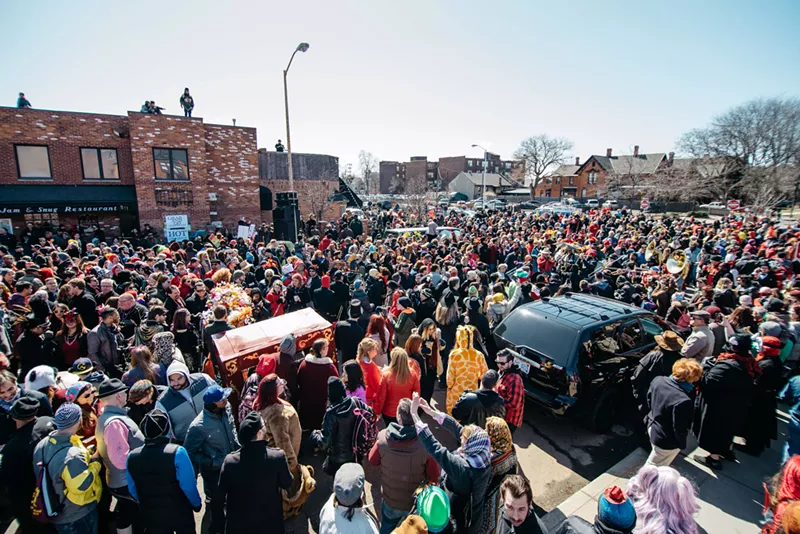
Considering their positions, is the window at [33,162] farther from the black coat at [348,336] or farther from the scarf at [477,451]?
the scarf at [477,451]

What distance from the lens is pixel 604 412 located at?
547cm

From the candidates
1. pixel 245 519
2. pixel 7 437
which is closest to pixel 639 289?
pixel 245 519

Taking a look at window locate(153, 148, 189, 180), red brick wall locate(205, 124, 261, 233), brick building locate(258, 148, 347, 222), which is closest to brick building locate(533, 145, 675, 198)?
brick building locate(258, 148, 347, 222)

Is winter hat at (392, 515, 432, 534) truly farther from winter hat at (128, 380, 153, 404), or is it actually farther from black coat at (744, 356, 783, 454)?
black coat at (744, 356, 783, 454)

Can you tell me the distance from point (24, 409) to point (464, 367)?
421cm

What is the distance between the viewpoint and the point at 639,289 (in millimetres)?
8711

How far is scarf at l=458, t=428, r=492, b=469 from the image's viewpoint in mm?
2717

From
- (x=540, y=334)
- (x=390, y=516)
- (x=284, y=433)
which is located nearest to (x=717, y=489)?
(x=540, y=334)

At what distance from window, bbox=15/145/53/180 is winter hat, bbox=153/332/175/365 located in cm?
1740

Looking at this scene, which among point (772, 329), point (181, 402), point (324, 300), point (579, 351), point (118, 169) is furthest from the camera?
point (118, 169)

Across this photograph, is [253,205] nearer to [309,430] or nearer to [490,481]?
[309,430]

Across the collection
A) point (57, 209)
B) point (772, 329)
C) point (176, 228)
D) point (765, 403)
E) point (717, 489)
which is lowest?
point (717, 489)

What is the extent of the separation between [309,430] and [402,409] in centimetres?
243

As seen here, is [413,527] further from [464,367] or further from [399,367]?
[464,367]
